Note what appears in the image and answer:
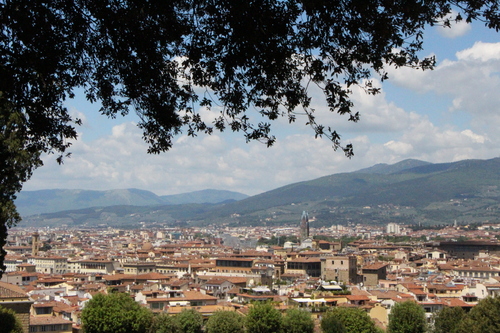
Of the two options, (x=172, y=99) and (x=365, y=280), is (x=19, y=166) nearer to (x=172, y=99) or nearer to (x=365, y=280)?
(x=172, y=99)

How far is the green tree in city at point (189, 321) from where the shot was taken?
2990 centimetres

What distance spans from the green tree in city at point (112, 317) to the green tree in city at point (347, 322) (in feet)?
24.1

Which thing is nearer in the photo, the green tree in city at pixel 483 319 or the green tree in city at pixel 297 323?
the green tree in city at pixel 483 319

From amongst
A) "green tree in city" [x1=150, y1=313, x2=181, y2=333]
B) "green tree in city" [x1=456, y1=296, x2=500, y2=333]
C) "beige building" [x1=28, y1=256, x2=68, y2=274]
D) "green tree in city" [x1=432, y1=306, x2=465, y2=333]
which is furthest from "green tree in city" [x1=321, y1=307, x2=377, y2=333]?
"beige building" [x1=28, y1=256, x2=68, y2=274]

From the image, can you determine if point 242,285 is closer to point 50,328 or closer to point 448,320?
point 448,320

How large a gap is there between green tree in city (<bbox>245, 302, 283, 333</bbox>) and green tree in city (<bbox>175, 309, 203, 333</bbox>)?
2304 millimetres

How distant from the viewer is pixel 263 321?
1139 inches

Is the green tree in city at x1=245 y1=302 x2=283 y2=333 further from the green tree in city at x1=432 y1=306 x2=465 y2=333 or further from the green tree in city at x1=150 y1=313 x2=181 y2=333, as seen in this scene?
the green tree in city at x1=432 y1=306 x2=465 y2=333

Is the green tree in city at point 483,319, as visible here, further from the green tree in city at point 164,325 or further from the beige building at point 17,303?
the beige building at point 17,303

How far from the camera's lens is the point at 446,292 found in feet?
131

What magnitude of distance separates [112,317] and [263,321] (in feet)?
19.5

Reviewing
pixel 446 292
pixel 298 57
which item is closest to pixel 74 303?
pixel 446 292

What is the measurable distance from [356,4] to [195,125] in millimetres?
1795

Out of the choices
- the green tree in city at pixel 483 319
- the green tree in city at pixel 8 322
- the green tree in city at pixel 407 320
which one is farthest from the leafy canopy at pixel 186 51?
the green tree in city at pixel 407 320
